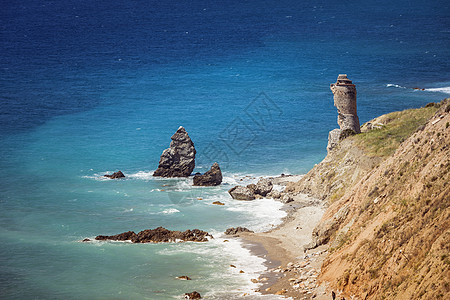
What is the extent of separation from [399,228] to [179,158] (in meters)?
39.1

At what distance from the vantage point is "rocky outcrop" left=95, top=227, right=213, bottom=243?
4391 centimetres

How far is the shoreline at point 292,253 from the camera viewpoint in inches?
1217

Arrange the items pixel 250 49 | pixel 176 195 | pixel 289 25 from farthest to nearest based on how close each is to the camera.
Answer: pixel 289 25 < pixel 250 49 < pixel 176 195

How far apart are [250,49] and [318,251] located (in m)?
112

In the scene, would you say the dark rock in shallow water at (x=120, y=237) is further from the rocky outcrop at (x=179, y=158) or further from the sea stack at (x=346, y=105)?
the sea stack at (x=346, y=105)

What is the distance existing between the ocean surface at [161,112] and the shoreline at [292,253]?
108 centimetres

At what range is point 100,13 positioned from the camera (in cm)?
17900

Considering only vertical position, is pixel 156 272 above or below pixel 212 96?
below

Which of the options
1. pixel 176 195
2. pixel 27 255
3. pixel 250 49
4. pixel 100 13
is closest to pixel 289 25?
pixel 250 49

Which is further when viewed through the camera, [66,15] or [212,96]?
[66,15]

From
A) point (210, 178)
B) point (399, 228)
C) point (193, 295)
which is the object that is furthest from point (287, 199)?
point (399, 228)

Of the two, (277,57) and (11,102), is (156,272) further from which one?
(277,57)

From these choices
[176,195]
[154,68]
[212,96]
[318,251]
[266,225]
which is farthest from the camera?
[154,68]

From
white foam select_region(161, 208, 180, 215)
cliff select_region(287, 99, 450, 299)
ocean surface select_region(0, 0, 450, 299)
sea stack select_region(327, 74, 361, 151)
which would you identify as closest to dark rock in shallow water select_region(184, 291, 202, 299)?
ocean surface select_region(0, 0, 450, 299)
